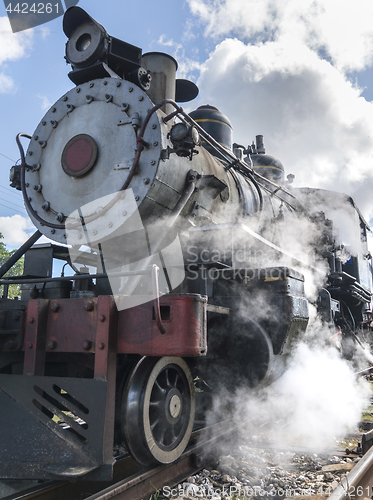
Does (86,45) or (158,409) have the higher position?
(86,45)

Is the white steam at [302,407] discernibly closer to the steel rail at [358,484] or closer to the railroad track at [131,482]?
the railroad track at [131,482]

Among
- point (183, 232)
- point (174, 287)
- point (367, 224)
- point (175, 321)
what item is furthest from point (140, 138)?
point (367, 224)

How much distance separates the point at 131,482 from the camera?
2201 mm

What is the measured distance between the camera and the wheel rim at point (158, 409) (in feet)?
7.39

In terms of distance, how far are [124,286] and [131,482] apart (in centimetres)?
110

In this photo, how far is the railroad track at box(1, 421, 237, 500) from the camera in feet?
7.17

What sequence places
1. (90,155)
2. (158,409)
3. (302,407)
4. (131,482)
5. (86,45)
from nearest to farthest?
1. (131,482)
2. (158,409)
3. (90,155)
4. (86,45)
5. (302,407)

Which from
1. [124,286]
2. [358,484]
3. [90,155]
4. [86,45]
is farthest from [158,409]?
[86,45]

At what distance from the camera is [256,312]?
3.09 metres

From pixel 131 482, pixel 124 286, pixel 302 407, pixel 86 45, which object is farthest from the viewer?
pixel 302 407

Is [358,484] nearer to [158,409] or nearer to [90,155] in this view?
[158,409]

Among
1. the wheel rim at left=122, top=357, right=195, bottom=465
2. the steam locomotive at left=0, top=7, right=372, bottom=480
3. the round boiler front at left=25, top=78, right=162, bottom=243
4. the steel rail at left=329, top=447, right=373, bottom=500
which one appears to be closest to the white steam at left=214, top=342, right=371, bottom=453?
the steam locomotive at left=0, top=7, right=372, bottom=480

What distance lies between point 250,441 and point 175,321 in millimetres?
1877

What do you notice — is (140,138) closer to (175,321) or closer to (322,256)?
(175,321)
